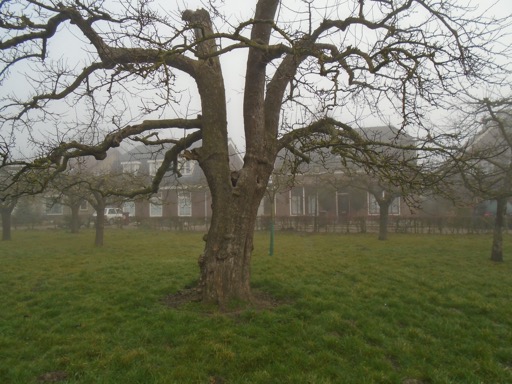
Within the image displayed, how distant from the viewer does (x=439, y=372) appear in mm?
4449

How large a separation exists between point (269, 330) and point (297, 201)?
26.0m

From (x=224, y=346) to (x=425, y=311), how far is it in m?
3.84

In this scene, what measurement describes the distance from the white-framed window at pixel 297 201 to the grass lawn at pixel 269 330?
2048 cm

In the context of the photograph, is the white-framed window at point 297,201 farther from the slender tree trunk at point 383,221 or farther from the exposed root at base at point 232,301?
the exposed root at base at point 232,301

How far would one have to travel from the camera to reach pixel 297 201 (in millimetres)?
31328

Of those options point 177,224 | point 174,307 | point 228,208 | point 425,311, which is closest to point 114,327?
point 174,307

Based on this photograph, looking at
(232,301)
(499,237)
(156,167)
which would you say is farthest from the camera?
Answer: (156,167)

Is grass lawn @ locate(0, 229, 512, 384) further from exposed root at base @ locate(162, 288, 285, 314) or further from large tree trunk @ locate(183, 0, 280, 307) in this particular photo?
large tree trunk @ locate(183, 0, 280, 307)

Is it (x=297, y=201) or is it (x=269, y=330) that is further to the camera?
(x=297, y=201)

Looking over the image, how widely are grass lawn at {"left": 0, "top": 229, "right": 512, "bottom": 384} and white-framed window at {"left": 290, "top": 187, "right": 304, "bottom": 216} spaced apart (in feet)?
67.2

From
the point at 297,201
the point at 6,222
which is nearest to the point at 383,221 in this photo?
the point at 297,201

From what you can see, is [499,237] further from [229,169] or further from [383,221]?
[229,169]

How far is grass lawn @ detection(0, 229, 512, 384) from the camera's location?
14.5 feet

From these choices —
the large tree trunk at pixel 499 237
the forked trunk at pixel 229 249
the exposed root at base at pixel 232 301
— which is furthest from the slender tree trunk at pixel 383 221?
the forked trunk at pixel 229 249
